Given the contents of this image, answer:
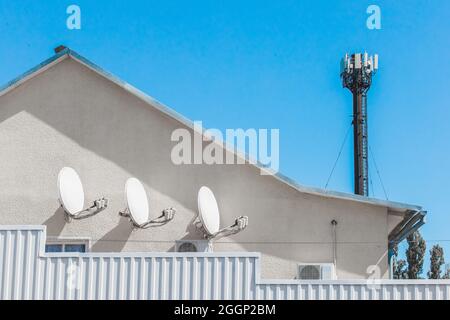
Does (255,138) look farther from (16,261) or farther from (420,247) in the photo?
(420,247)

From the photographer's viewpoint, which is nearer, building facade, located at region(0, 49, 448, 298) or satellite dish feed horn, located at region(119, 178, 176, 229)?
satellite dish feed horn, located at region(119, 178, 176, 229)

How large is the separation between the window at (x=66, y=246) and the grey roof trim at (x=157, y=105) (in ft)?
10.7

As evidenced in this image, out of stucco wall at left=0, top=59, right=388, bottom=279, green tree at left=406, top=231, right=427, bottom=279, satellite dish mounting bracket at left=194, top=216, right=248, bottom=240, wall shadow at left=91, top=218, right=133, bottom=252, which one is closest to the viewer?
satellite dish mounting bracket at left=194, top=216, right=248, bottom=240

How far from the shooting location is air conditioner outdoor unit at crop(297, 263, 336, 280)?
16906mm

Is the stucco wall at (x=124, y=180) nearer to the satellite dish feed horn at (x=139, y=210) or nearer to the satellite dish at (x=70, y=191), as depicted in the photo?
the satellite dish feed horn at (x=139, y=210)

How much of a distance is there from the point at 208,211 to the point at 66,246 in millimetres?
3277

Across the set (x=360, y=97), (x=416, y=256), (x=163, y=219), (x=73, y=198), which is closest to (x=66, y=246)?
(x=73, y=198)

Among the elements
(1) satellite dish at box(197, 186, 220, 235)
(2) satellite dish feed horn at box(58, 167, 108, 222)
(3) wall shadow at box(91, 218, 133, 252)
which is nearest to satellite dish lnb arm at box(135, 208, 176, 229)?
(3) wall shadow at box(91, 218, 133, 252)

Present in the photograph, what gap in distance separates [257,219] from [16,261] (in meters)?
5.32

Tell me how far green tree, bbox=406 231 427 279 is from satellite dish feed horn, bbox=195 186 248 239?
118 feet

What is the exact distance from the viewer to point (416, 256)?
170 ft

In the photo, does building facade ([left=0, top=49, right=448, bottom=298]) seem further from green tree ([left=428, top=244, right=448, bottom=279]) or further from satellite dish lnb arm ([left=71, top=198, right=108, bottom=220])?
green tree ([left=428, top=244, right=448, bottom=279])

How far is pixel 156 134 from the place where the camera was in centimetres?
1816
